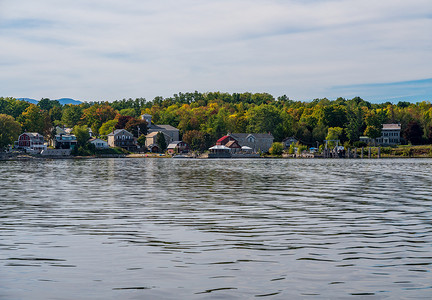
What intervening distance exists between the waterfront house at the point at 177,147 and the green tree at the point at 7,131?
4766cm

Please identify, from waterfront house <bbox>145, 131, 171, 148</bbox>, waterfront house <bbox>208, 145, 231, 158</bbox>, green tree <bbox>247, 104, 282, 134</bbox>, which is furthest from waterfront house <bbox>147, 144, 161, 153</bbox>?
green tree <bbox>247, 104, 282, 134</bbox>

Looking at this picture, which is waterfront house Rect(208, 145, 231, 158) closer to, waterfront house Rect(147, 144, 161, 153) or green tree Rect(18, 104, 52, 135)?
waterfront house Rect(147, 144, 161, 153)

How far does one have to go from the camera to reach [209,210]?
2566cm

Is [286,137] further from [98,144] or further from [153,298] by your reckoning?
[153,298]

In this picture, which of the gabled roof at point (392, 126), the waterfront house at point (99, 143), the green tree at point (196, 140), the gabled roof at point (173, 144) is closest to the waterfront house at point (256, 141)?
the green tree at point (196, 140)

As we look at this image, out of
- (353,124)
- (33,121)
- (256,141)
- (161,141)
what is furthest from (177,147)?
(353,124)

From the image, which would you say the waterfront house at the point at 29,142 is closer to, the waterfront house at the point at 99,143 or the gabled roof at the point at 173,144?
the waterfront house at the point at 99,143

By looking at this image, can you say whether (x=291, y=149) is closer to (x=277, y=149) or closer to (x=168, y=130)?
(x=277, y=149)

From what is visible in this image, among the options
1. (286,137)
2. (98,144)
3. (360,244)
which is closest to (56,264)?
(360,244)

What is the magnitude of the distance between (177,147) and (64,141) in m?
36.7

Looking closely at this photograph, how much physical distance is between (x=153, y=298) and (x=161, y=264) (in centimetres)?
286

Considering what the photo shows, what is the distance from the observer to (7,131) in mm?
155250

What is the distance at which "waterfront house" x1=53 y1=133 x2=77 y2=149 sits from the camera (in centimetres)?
17300

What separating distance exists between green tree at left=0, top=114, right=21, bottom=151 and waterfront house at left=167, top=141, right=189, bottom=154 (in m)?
47.7
